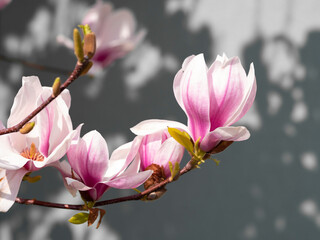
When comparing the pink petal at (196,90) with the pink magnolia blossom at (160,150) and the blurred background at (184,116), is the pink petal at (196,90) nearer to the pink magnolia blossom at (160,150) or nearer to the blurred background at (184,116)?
the pink magnolia blossom at (160,150)

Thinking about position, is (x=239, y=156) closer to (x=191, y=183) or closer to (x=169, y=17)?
(x=191, y=183)

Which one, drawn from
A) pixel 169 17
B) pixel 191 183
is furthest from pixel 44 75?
pixel 191 183

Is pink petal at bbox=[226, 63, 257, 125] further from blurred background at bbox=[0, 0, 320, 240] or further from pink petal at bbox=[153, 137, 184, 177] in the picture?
blurred background at bbox=[0, 0, 320, 240]

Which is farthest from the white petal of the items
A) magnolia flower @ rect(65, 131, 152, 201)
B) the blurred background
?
the blurred background

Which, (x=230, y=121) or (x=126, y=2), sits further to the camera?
(x=126, y=2)

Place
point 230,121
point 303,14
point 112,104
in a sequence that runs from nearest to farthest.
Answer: point 230,121 < point 303,14 < point 112,104

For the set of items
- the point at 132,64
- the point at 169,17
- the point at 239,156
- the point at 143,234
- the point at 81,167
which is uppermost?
the point at 81,167

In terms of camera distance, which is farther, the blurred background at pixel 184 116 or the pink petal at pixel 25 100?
the blurred background at pixel 184 116

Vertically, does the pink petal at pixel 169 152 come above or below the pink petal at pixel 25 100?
below

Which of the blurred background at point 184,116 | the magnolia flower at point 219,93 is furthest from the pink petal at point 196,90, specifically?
the blurred background at point 184,116
